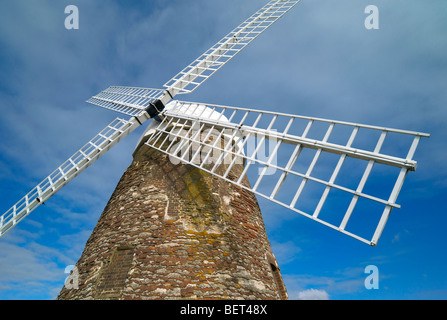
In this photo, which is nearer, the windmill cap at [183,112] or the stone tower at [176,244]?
the stone tower at [176,244]

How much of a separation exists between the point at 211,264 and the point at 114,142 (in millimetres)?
5097

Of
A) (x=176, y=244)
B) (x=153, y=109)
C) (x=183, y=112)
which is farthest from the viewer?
(x=153, y=109)

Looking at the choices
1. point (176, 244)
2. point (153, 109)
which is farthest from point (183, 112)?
point (176, 244)

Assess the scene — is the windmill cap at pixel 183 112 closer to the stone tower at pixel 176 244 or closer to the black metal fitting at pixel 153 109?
the black metal fitting at pixel 153 109

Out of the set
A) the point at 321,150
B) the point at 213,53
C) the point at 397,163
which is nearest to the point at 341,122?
the point at 321,150

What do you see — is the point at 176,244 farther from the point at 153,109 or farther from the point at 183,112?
the point at 153,109

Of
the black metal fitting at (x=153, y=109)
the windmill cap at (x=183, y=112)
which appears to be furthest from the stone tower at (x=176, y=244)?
the black metal fitting at (x=153, y=109)

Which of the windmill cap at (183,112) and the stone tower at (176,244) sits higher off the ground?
the windmill cap at (183,112)

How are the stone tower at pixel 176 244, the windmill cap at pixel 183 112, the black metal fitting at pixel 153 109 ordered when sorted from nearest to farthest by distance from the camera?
the stone tower at pixel 176 244, the windmill cap at pixel 183 112, the black metal fitting at pixel 153 109

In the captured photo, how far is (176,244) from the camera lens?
21.3 feet

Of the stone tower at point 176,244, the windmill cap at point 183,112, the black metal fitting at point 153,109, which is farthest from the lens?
the black metal fitting at point 153,109

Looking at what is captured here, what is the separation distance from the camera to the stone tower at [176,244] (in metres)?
6.12

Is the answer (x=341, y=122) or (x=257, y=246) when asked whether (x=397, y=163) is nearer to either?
(x=341, y=122)
